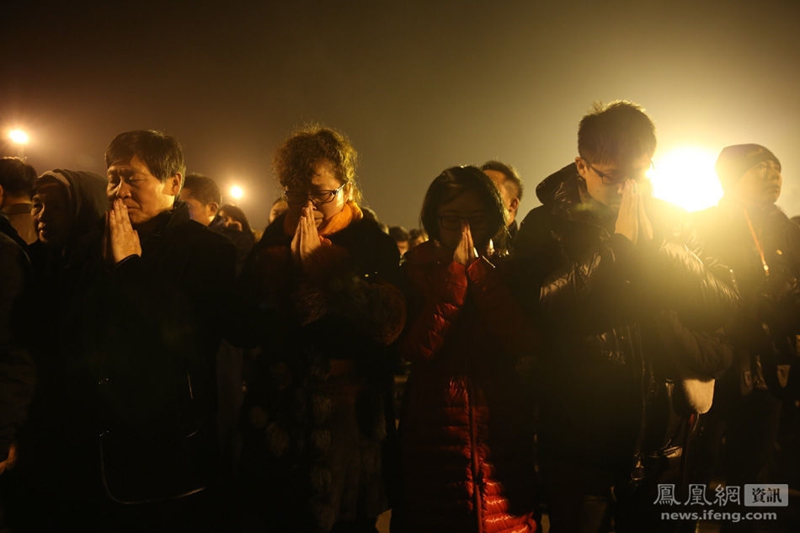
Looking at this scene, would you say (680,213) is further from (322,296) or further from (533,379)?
(322,296)

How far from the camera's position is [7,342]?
2076mm

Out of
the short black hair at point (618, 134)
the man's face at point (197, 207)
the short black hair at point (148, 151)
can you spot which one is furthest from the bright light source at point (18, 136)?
the short black hair at point (618, 134)

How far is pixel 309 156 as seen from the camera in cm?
242

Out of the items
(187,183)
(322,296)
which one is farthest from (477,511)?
(187,183)

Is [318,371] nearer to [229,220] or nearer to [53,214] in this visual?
[53,214]

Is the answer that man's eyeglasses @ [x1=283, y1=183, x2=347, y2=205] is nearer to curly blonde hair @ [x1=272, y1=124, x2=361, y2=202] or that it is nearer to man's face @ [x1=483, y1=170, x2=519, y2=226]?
curly blonde hair @ [x1=272, y1=124, x2=361, y2=202]

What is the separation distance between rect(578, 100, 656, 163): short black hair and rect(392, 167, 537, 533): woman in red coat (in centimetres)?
75

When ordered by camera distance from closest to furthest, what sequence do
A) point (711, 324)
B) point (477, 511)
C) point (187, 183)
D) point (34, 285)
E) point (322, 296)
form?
1. point (477, 511)
2. point (711, 324)
3. point (322, 296)
4. point (34, 285)
5. point (187, 183)

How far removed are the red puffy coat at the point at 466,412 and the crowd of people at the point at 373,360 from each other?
0.03 feet

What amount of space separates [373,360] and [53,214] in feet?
7.89

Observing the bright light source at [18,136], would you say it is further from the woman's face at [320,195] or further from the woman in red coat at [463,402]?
the woman in red coat at [463,402]

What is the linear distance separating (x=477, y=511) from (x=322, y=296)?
1244 mm

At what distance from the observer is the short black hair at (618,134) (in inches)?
81.5

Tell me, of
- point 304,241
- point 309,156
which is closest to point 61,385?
point 304,241
